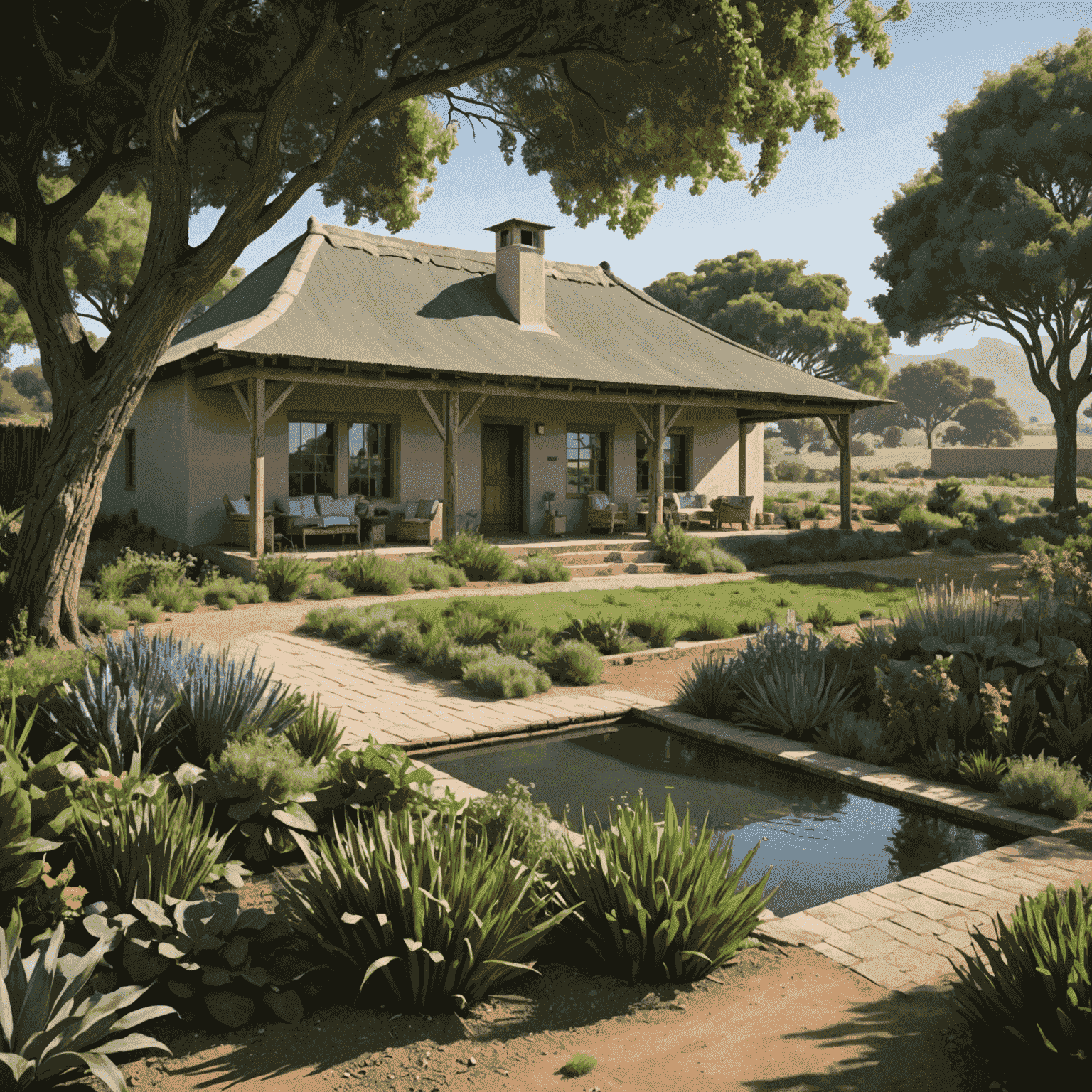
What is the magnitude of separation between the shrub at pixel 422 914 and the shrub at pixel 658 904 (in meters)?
0.15

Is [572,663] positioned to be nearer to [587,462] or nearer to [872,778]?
[872,778]

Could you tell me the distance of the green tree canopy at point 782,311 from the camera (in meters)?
40.0

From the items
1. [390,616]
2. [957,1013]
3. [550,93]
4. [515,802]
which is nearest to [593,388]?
[550,93]

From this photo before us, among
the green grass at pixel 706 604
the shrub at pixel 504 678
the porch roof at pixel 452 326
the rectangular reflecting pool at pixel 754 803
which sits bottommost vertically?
the rectangular reflecting pool at pixel 754 803

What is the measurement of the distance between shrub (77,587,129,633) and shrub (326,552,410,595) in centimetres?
336

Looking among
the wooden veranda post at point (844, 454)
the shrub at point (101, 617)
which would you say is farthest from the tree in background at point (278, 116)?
the wooden veranda post at point (844, 454)

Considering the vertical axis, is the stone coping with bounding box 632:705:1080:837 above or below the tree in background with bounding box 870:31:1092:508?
below

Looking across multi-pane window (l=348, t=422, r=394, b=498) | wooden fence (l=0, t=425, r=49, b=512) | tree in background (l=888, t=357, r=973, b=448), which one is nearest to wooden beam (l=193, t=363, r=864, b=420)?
multi-pane window (l=348, t=422, r=394, b=498)

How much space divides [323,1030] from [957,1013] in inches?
76.6

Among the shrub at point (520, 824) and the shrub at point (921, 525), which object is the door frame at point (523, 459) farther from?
the shrub at point (520, 824)

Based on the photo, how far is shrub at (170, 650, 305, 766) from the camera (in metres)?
4.82

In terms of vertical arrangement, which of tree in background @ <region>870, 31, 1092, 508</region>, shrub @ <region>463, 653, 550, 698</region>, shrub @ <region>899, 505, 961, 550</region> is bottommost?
shrub @ <region>463, 653, 550, 698</region>

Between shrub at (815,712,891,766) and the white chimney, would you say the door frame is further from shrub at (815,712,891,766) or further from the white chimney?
shrub at (815,712,891,766)

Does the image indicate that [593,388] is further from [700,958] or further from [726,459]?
[700,958]
